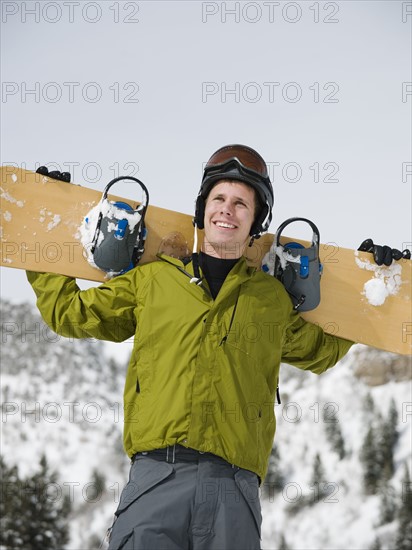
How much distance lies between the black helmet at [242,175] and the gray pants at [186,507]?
1252mm

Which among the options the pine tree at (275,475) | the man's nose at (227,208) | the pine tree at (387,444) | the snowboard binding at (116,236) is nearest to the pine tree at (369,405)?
the pine tree at (387,444)

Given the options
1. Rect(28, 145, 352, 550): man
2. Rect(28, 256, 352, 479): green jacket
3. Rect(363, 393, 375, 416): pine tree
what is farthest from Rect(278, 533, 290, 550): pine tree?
Rect(28, 256, 352, 479): green jacket

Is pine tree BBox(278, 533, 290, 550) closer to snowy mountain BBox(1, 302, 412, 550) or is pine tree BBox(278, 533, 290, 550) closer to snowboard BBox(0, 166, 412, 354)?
snowy mountain BBox(1, 302, 412, 550)

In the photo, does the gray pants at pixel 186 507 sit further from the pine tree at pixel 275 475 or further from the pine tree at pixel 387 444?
the pine tree at pixel 387 444

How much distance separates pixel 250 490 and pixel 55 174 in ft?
6.21

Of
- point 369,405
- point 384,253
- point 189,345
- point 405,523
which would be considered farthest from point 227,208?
point 369,405

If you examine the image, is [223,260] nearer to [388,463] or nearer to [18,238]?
[18,238]

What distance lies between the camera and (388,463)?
1401 inches

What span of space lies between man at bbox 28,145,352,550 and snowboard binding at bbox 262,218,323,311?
0.19m

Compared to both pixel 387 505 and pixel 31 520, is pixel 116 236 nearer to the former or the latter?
pixel 31 520

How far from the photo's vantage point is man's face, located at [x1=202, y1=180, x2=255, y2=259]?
10.5 ft

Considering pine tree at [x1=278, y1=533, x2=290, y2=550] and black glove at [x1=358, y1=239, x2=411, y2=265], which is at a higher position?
black glove at [x1=358, y1=239, x2=411, y2=265]

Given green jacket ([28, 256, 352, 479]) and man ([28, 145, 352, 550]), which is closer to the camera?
man ([28, 145, 352, 550])

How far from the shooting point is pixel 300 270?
3537mm
